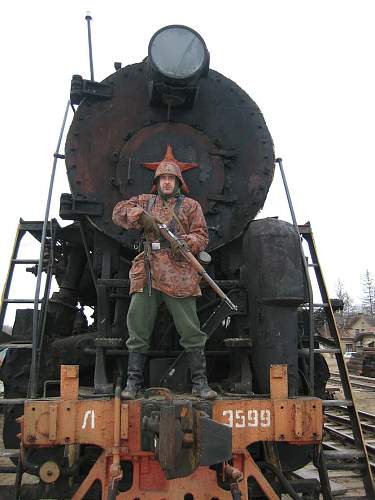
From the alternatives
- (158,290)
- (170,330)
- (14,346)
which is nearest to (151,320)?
(158,290)

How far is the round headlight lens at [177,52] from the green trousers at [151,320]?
5.87ft

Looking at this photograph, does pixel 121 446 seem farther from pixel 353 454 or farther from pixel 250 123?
pixel 250 123

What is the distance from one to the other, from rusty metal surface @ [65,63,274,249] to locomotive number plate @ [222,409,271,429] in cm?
150

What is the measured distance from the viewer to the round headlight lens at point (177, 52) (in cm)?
411

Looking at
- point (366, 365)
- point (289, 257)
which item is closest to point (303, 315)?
point (289, 257)

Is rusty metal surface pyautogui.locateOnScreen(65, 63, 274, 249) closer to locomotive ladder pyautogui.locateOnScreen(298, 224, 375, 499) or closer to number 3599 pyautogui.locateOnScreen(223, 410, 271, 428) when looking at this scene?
A: locomotive ladder pyautogui.locateOnScreen(298, 224, 375, 499)

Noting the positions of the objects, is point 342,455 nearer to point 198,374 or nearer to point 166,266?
point 198,374

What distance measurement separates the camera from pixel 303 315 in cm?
460

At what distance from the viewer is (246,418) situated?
2.98m

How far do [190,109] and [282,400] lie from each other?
2545 mm

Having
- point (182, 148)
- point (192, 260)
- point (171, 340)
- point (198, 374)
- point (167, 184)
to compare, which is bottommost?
point (198, 374)

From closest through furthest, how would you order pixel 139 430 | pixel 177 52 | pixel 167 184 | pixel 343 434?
pixel 139 430 → pixel 167 184 → pixel 177 52 → pixel 343 434

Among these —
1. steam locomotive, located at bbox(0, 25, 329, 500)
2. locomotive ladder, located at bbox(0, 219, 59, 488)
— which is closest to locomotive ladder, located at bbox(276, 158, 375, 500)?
steam locomotive, located at bbox(0, 25, 329, 500)

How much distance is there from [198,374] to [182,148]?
6.18 feet
